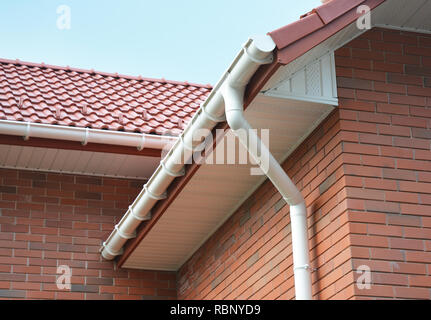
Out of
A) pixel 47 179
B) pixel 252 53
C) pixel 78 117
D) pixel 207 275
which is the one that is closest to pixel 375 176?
pixel 252 53

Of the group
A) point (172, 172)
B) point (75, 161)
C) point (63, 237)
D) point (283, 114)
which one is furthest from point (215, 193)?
point (63, 237)

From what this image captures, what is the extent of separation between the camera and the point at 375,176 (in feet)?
16.4

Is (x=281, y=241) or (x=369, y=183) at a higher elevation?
(x=369, y=183)

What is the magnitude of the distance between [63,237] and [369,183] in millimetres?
3899

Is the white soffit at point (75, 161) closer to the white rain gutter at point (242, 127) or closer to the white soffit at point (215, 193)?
the white soffit at point (215, 193)

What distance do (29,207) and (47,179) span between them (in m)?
0.36

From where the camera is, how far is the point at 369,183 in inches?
195

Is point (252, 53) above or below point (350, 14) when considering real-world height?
below

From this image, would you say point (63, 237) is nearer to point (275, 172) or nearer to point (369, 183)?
point (275, 172)

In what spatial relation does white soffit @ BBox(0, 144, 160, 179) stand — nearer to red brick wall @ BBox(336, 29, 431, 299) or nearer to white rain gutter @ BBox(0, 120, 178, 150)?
white rain gutter @ BBox(0, 120, 178, 150)

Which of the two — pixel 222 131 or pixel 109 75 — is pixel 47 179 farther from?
pixel 222 131

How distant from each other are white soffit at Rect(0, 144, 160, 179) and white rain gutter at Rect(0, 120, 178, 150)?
1.24ft

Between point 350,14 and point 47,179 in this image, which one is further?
point 47,179
